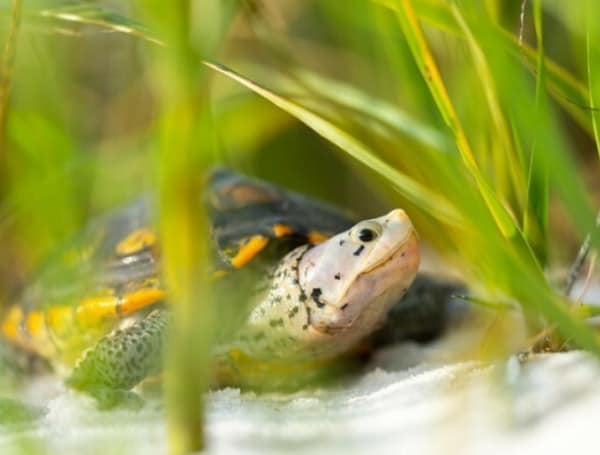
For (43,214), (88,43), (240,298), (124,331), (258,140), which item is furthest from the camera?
(88,43)

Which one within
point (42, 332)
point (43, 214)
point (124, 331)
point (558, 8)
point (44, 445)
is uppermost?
point (558, 8)

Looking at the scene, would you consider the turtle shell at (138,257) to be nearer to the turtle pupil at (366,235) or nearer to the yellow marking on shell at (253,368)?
the yellow marking on shell at (253,368)

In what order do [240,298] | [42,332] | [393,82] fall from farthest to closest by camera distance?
[393,82]
[42,332]
[240,298]

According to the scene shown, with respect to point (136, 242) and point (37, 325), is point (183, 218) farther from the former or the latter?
point (37, 325)

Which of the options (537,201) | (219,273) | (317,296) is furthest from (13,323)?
(537,201)

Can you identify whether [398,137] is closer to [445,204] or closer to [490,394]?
[445,204]

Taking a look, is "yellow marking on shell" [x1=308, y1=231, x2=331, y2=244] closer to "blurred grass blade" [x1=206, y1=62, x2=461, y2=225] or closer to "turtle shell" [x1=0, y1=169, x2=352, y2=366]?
"turtle shell" [x1=0, y1=169, x2=352, y2=366]

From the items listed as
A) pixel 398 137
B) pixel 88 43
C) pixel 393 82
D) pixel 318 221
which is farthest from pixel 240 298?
pixel 88 43
